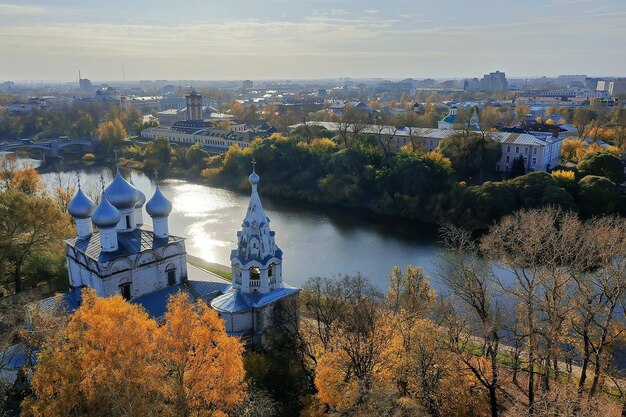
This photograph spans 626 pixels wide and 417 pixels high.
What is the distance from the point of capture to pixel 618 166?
36.0 meters

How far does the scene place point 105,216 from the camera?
16047 mm

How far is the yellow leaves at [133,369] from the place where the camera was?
9.88m

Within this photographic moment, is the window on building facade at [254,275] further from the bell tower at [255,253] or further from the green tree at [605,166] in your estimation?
the green tree at [605,166]

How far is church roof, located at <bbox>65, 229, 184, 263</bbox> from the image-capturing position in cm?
1653

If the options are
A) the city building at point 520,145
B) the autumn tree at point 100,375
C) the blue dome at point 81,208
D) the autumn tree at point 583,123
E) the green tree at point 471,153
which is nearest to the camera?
the autumn tree at point 100,375

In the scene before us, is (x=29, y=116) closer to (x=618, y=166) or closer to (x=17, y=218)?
(x=17, y=218)

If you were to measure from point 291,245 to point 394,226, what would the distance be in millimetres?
8457

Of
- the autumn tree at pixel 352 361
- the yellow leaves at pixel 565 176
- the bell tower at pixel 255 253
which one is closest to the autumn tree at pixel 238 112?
the yellow leaves at pixel 565 176

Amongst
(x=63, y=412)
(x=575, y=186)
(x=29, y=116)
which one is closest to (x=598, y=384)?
(x=63, y=412)

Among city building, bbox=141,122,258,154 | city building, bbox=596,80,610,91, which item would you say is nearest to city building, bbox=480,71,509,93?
city building, bbox=596,80,610,91

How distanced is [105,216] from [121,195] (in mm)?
1845

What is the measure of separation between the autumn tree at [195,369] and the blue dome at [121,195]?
7.80 metres

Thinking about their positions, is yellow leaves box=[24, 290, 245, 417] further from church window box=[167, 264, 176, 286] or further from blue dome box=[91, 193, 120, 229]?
church window box=[167, 264, 176, 286]

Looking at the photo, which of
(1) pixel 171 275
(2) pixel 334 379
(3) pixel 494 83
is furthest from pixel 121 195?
(3) pixel 494 83
